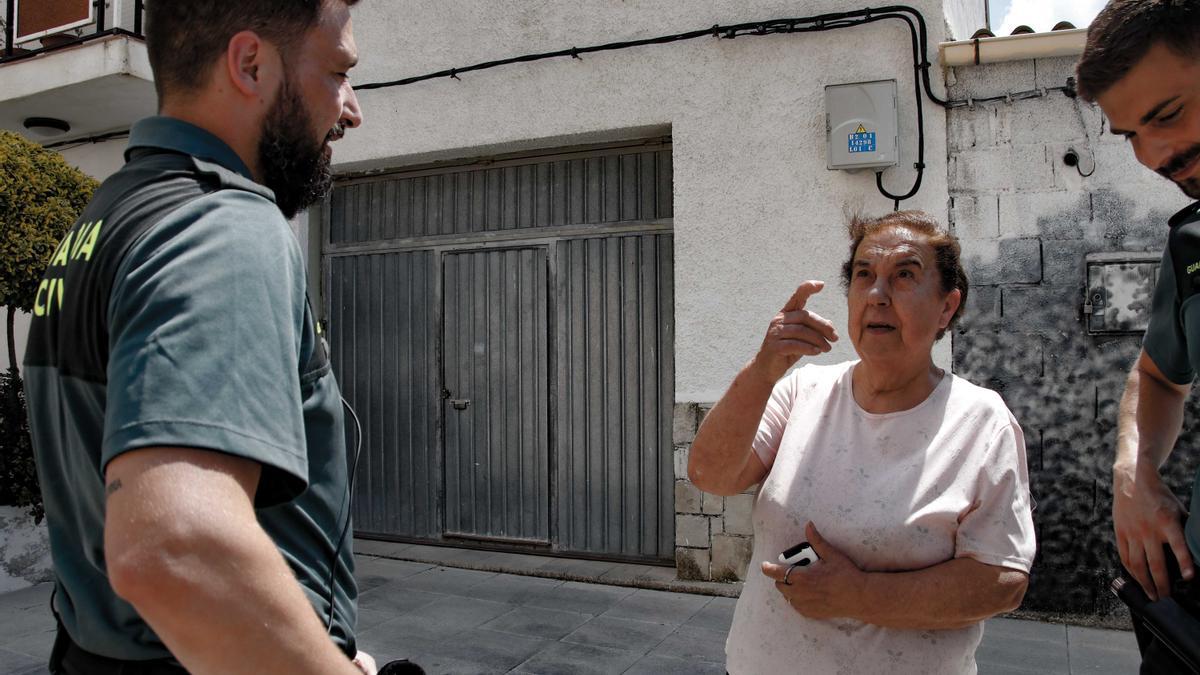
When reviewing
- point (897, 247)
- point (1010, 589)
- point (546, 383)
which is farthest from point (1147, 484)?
point (546, 383)

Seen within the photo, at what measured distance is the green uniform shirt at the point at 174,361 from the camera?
0.88 meters

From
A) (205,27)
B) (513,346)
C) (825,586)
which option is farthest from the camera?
(513,346)

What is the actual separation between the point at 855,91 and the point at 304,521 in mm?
4401

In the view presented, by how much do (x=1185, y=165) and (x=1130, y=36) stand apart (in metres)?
0.26

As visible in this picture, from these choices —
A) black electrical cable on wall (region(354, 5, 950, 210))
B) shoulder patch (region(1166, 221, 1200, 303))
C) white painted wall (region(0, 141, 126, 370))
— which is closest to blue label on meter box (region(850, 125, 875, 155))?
black electrical cable on wall (region(354, 5, 950, 210))

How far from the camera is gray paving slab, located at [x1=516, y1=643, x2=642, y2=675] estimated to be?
4.02 m

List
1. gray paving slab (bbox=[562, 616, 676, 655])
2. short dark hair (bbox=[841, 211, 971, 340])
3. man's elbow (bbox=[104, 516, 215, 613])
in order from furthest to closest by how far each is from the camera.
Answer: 1. gray paving slab (bbox=[562, 616, 676, 655])
2. short dark hair (bbox=[841, 211, 971, 340])
3. man's elbow (bbox=[104, 516, 215, 613])

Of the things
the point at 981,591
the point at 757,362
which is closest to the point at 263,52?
the point at 757,362

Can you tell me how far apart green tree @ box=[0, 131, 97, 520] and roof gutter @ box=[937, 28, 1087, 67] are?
5.45 m

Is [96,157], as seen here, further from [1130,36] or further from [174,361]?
[1130,36]

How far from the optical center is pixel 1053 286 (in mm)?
4629

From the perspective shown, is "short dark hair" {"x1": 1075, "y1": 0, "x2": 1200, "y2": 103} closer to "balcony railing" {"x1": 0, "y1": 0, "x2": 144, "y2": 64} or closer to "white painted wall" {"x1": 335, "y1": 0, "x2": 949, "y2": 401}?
"white painted wall" {"x1": 335, "y1": 0, "x2": 949, "y2": 401}

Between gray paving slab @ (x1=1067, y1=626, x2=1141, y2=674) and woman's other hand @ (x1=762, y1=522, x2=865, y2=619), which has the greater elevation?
woman's other hand @ (x1=762, y1=522, x2=865, y2=619)

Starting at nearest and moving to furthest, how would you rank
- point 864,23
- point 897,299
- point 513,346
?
point 897,299 → point 864,23 → point 513,346
